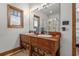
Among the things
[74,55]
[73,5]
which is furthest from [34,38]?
[73,5]

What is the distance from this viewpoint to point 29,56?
180 cm

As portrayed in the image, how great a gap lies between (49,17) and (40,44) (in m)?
0.54

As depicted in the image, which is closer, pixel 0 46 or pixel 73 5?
pixel 73 5

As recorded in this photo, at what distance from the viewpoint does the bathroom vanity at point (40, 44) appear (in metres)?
1.63

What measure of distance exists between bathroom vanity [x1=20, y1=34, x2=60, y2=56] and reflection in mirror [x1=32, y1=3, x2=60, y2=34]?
0.16 metres

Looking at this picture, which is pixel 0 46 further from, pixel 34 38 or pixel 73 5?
pixel 73 5

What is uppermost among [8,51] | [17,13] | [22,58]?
[17,13]

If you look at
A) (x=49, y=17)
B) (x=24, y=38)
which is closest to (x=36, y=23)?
(x=49, y=17)

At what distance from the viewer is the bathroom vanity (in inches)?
64.1

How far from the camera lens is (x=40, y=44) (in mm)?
1773

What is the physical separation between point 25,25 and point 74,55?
1075 millimetres

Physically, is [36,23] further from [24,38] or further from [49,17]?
[24,38]

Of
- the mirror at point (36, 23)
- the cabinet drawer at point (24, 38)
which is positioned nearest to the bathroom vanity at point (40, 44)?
the cabinet drawer at point (24, 38)

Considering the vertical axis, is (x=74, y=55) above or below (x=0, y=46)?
below
